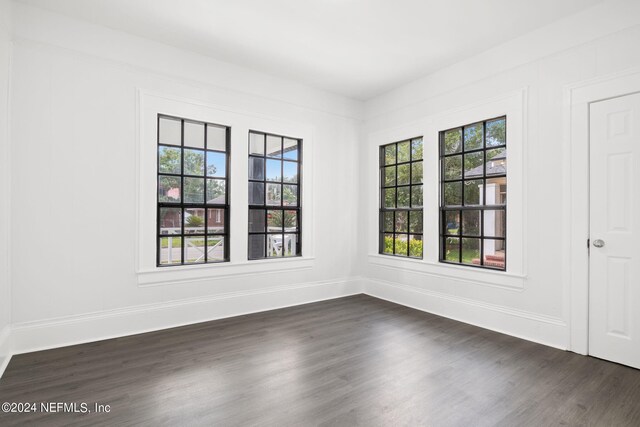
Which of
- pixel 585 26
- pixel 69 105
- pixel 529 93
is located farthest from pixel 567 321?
pixel 69 105

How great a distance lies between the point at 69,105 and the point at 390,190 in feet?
13.4

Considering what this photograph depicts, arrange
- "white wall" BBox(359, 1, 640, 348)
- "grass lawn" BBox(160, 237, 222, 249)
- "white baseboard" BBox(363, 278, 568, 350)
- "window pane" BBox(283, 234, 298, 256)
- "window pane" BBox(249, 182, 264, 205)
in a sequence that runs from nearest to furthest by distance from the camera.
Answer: "white wall" BBox(359, 1, 640, 348) < "white baseboard" BBox(363, 278, 568, 350) < "grass lawn" BBox(160, 237, 222, 249) < "window pane" BBox(249, 182, 264, 205) < "window pane" BBox(283, 234, 298, 256)

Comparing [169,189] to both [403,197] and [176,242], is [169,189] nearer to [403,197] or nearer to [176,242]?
[176,242]

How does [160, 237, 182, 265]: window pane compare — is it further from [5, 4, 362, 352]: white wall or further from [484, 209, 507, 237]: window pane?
[484, 209, 507, 237]: window pane

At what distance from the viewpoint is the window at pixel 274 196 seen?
4582 mm

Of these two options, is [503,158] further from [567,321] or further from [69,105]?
[69,105]

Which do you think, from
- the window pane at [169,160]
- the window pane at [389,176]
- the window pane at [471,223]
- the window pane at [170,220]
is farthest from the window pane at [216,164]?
the window pane at [471,223]

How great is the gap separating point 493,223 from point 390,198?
1.56 metres

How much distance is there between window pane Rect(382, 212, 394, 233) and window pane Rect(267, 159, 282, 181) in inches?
69.0

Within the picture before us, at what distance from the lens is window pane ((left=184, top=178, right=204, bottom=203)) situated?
403 centimetres

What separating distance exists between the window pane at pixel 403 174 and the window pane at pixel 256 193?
204 cm

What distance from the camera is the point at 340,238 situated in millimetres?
5387

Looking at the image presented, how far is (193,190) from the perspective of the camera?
4070 millimetres

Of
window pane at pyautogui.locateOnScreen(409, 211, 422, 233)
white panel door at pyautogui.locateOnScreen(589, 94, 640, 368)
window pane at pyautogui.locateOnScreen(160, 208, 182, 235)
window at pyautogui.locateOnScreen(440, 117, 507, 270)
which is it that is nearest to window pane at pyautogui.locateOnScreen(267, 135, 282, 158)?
window pane at pyautogui.locateOnScreen(160, 208, 182, 235)
